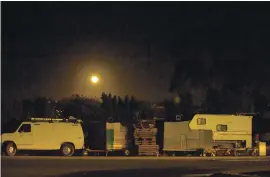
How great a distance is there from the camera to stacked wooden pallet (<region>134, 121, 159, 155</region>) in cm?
3266

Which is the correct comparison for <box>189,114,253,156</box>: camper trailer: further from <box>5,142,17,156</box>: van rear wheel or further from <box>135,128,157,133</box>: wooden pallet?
<box>5,142,17,156</box>: van rear wheel

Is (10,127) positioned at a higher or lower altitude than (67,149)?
higher

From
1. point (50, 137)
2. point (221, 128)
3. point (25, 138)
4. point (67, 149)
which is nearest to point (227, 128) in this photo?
point (221, 128)

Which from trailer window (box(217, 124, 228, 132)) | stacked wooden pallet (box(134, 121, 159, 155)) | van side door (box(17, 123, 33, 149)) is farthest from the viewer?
trailer window (box(217, 124, 228, 132))

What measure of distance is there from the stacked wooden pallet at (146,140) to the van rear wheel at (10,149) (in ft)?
25.8

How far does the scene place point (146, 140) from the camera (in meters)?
32.8

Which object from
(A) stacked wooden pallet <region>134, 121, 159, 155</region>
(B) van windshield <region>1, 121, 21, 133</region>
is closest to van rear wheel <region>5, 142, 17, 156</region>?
(B) van windshield <region>1, 121, 21, 133</region>

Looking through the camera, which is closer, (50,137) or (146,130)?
(50,137)

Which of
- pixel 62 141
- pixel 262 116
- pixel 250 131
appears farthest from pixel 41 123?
pixel 262 116

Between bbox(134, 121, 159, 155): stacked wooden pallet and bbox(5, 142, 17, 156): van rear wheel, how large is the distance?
7.87 metres

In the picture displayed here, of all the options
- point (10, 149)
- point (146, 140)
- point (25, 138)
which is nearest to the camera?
point (10, 149)

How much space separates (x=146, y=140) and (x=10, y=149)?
8740 mm

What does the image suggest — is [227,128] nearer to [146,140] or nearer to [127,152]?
[146,140]

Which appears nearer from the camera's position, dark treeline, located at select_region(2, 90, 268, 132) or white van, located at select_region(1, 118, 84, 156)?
white van, located at select_region(1, 118, 84, 156)
